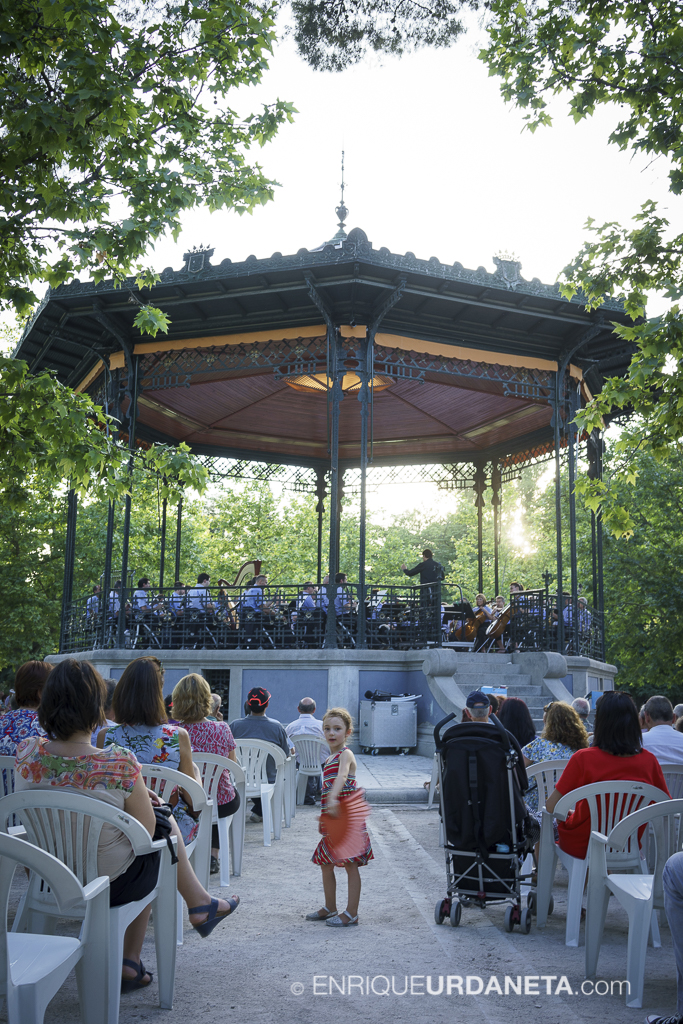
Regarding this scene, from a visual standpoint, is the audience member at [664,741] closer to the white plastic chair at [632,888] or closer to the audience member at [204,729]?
the white plastic chair at [632,888]

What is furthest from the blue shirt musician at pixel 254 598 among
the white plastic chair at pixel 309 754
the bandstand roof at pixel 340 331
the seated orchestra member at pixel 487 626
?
the white plastic chair at pixel 309 754

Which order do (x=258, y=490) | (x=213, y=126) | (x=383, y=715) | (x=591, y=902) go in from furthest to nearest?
(x=258, y=490) < (x=383, y=715) < (x=213, y=126) < (x=591, y=902)

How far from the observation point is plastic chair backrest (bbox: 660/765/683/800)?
5527 mm

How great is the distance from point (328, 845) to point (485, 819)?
969 millimetres

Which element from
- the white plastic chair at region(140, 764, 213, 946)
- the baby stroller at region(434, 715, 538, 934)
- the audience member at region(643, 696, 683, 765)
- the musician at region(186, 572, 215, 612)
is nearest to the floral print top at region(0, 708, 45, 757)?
the white plastic chair at region(140, 764, 213, 946)

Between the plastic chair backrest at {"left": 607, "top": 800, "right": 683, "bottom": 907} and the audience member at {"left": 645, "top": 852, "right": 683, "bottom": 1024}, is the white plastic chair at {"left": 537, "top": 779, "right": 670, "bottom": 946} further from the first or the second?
the audience member at {"left": 645, "top": 852, "right": 683, "bottom": 1024}

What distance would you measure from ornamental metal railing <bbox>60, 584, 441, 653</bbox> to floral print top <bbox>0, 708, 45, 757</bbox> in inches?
349

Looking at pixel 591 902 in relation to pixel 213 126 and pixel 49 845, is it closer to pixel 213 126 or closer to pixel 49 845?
pixel 49 845

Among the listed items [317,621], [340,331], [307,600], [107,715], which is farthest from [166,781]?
[340,331]

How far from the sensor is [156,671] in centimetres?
471

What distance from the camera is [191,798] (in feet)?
15.9

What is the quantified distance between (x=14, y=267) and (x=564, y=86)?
200 inches

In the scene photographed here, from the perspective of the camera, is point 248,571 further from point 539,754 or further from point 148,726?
point 148,726

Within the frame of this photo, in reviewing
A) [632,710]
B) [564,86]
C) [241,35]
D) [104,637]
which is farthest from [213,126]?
[104,637]
